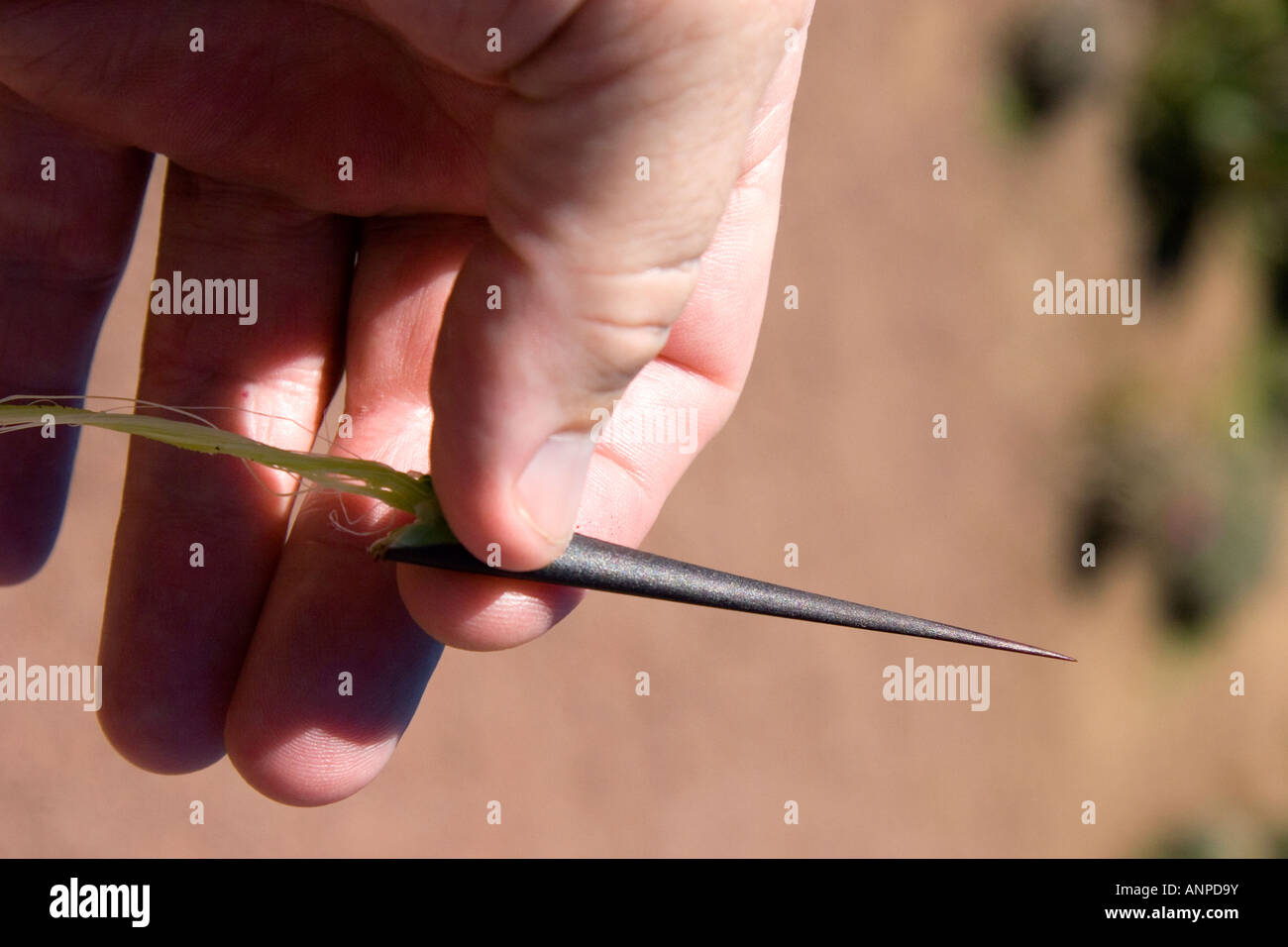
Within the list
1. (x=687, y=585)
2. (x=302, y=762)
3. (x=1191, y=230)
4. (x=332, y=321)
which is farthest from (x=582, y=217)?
(x=1191, y=230)

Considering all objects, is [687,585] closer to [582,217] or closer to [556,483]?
[556,483]

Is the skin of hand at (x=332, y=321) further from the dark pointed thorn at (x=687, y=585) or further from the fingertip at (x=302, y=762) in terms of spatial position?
the dark pointed thorn at (x=687, y=585)

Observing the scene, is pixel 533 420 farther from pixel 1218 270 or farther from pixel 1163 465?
pixel 1218 270

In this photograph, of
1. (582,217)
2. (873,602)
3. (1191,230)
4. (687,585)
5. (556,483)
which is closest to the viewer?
(582,217)

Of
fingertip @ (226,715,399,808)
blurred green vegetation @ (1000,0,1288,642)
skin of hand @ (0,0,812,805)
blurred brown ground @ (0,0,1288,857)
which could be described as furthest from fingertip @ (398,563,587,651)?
blurred green vegetation @ (1000,0,1288,642)

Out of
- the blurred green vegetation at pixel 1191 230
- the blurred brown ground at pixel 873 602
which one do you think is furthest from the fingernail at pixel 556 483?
the blurred green vegetation at pixel 1191 230
